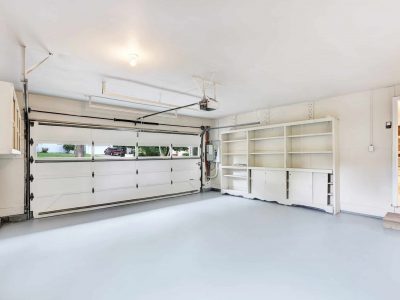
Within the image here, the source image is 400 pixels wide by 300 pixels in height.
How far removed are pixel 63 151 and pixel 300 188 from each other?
5.59 m

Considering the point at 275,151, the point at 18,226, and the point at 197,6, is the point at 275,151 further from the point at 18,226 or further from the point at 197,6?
the point at 18,226

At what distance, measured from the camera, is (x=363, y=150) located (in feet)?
15.4

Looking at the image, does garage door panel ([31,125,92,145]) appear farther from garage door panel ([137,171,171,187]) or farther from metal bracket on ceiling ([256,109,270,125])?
metal bracket on ceiling ([256,109,270,125])

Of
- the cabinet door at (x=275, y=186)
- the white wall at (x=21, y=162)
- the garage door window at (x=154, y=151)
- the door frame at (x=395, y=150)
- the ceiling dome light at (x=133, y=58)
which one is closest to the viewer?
the ceiling dome light at (x=133, y=58)

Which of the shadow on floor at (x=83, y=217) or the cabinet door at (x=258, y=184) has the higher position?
the cabinet door at (x=258, y=184)

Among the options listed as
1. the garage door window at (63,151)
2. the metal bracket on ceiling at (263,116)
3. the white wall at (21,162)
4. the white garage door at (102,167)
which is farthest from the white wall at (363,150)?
the garage door window at (63,151)

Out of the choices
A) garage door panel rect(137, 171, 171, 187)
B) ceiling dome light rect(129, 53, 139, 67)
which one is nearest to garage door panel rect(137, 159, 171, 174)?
garage door panel rect(137, 171, 171, 187)

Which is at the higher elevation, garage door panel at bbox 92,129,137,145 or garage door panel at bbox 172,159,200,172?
garage door panel at bbox 92,129,137,145

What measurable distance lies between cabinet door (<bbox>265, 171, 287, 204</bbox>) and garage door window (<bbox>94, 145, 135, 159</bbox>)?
3.74 metres

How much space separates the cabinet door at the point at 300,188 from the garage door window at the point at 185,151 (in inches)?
130

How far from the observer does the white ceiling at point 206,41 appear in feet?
6.54

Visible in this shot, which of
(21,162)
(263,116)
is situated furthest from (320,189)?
(21,162)

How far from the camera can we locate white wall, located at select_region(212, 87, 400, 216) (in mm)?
4395

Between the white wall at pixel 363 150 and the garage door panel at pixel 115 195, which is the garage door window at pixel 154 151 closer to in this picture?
the garage door panel at pixel 115 195
